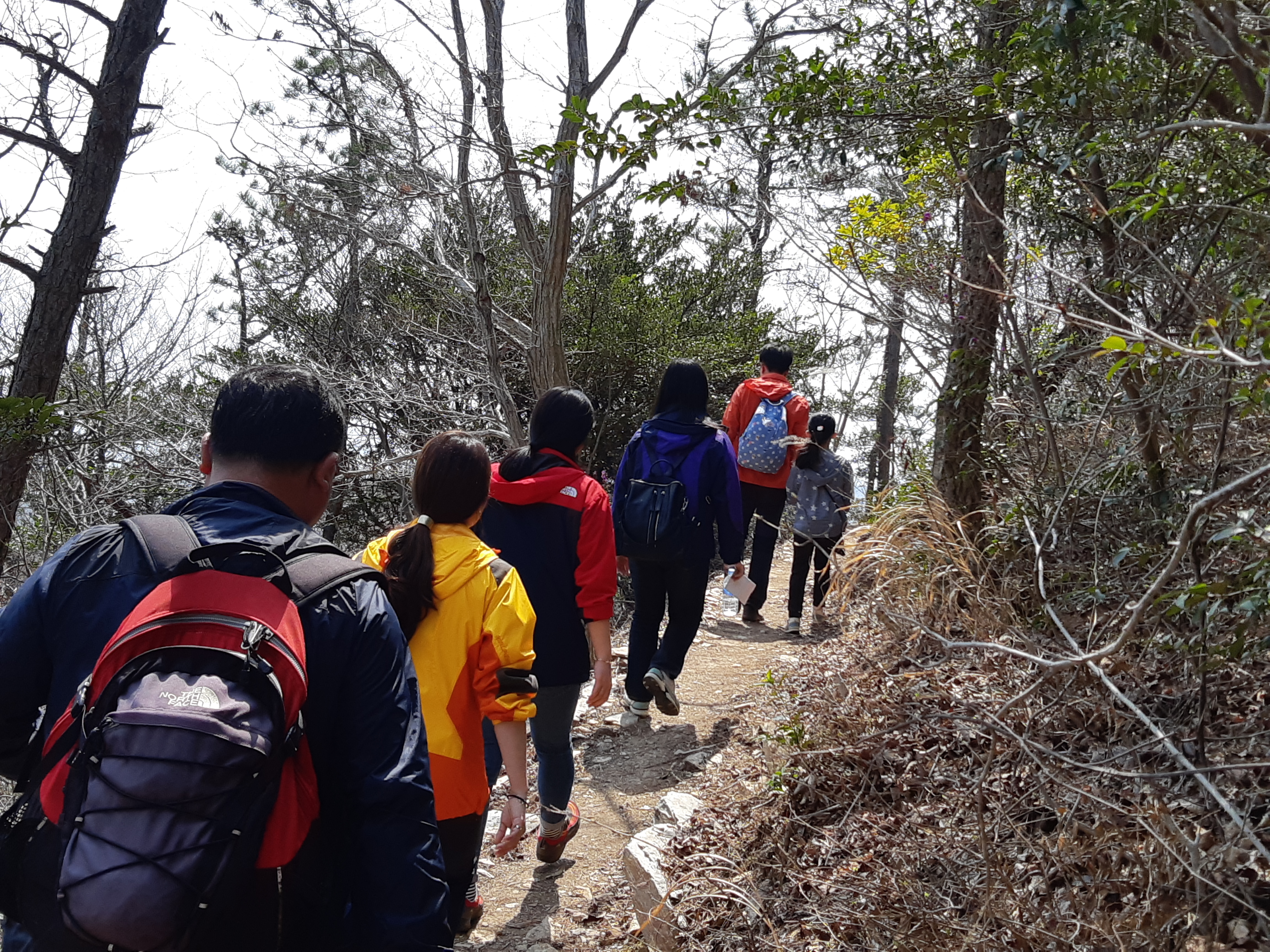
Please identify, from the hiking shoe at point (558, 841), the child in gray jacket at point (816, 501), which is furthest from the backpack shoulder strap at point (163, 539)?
the child in gray jacket at point (816, 501)

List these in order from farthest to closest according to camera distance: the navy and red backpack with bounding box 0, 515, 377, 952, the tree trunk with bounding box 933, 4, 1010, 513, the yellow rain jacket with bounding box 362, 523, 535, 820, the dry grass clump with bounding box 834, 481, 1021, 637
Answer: the tree trunk with bounding box 933, 4, 1010, 513, the dry grass clump with bounding box 834, 481, 1021, 637, the yellow rain jacket with bounding box 362, 523, 535, 820, the navy and red backpack with bounding box 0, 515, 377, 952

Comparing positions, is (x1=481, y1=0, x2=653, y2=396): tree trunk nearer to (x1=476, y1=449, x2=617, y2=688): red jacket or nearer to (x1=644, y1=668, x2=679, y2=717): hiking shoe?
(x1=644, y1=668, x2=679, y2=717): hiking shoe

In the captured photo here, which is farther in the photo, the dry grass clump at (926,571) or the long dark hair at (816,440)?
the long dark hair at (816,440)

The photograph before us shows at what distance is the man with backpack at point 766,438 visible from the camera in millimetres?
6660

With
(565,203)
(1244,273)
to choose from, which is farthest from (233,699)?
(565,203)

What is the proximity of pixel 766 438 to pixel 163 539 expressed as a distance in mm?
5456

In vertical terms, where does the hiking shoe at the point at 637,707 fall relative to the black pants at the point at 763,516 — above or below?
below

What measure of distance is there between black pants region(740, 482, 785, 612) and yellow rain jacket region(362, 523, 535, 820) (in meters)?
4.22

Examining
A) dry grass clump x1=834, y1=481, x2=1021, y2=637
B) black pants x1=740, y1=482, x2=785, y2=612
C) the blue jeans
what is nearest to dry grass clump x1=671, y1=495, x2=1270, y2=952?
dry grass clump x1=834, y1=481, x2=1021, y2=637

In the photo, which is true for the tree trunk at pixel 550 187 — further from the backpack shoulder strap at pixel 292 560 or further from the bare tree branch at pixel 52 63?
the backpack shoulder strap at pixel 292 560

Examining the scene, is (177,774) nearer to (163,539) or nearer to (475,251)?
(163,539)

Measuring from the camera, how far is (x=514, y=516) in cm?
366

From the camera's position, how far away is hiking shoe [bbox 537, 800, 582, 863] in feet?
13.0

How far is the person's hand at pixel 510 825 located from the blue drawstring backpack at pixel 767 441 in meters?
4.11
